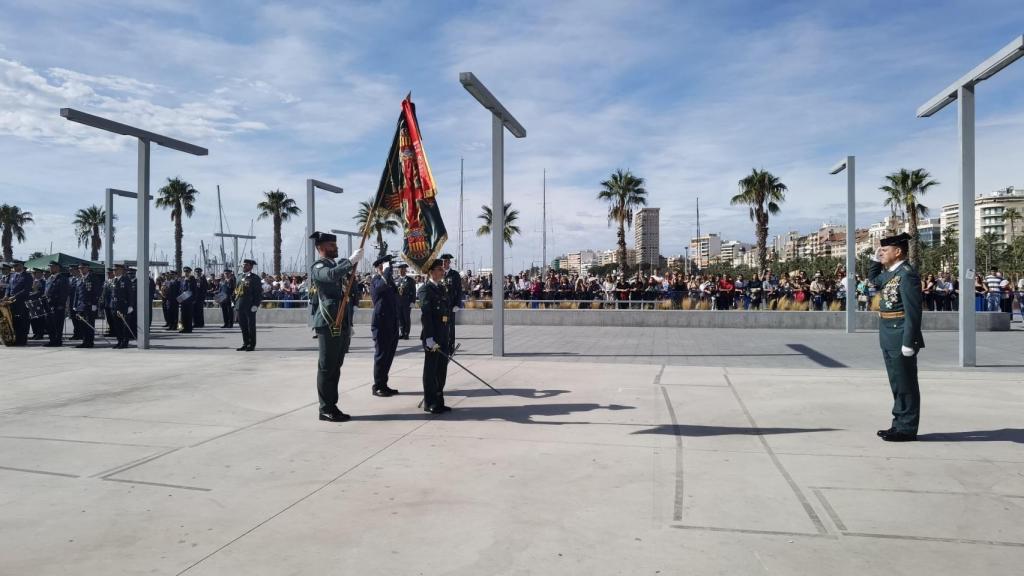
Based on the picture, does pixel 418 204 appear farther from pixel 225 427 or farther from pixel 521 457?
pixel 521 457

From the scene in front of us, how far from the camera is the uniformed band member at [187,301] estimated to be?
66.2ft

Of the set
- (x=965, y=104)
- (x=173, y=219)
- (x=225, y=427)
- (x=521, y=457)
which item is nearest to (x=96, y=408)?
(x=225, y=427)

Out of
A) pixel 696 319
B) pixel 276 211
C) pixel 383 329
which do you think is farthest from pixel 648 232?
pixel 383 329

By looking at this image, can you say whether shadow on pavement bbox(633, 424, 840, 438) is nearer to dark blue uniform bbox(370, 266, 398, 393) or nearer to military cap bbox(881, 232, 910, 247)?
military cap bbox(881, 232, 910, 247)

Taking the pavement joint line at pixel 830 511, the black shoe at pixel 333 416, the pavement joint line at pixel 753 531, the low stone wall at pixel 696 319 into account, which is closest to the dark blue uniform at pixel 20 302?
the low stone wall at pixel 696 319

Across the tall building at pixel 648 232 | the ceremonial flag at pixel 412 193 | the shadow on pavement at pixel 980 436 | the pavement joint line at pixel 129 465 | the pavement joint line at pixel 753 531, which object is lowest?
the pavement joint line at pixel 753 531

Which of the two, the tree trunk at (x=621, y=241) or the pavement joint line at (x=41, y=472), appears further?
the tree trunk at (x=621, y=241)

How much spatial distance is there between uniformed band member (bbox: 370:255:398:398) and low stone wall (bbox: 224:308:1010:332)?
11.5 metres

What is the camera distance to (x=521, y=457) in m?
5.63

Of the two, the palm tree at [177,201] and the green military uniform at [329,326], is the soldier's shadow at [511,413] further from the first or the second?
the palm tree at [177,201]

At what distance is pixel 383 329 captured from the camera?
8906 mm

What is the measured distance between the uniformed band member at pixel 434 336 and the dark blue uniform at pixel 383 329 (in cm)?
124

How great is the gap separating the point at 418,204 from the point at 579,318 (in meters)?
13.5

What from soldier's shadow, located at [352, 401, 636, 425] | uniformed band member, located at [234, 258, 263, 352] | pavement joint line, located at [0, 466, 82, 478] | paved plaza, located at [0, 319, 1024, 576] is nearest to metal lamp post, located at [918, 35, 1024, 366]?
paved plaza, located at [0, 319, 1024, 576]
